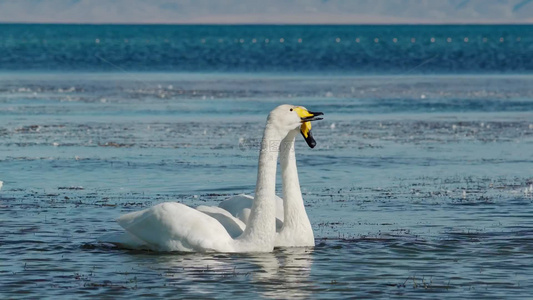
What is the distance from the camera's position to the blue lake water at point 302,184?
12070 millimetres

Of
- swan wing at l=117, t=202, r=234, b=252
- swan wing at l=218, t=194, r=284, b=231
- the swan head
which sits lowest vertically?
swan wing at l=117, t=202, r=234, b=252

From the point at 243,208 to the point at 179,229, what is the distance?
145 cm

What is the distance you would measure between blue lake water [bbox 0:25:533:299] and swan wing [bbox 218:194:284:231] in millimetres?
663

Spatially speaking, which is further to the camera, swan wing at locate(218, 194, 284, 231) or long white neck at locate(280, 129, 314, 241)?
swan wing at locate(218, 194, 284, 231)

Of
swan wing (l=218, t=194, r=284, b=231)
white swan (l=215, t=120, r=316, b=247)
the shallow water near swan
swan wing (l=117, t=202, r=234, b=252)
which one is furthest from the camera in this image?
swan wing (l=218, t=194, r=284, b=231)

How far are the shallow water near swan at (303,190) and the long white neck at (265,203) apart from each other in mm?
219

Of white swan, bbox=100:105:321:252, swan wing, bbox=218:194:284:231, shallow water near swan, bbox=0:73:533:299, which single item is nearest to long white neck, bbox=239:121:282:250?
white swan, bbox=100:105:321:252

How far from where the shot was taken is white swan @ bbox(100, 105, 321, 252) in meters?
13.3

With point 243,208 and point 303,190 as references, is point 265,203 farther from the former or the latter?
point 303,190

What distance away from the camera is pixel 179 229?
13.3 meters

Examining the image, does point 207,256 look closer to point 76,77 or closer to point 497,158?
point 497,158

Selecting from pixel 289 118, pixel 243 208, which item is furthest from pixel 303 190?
pixel 289 118

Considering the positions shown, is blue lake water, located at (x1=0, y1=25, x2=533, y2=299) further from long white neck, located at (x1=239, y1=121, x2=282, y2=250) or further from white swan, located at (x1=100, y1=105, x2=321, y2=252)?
long white neck, located at (x1=239, y1=121, x2=282, y2=250)

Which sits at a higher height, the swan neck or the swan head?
the swan head
